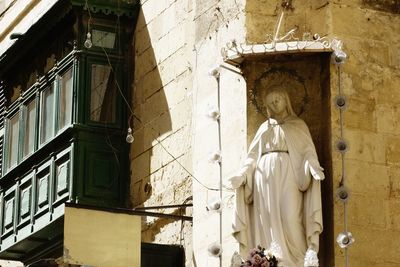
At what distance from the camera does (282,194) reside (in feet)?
55.3

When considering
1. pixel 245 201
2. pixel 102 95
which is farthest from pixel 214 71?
pixel 102 95

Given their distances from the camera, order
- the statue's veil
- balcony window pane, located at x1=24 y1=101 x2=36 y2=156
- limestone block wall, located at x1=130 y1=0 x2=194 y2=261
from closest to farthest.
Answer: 1. the statue's veil
2. limestone block wall, located at x1=130 y1=0 x2=194 y2=261
3. balcony window pane, located at x1=24 y1=101 x2=36 y2=156

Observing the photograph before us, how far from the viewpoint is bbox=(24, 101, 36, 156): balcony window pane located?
875 inches

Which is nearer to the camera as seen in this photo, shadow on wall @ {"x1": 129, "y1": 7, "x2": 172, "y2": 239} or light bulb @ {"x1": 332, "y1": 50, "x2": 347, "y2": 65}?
light bulb @ {"x1": 332, "y1": 50, "x2": 347, "y2": 65}

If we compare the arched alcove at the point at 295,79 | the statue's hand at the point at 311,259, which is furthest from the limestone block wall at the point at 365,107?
the statue's hand at the point at 311,259

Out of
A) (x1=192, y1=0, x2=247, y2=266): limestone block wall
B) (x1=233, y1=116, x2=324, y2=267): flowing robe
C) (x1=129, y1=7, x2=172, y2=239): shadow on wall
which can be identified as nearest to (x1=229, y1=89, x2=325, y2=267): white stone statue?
(x1=233, y1=116, x2=324, y2=267): flowing robe

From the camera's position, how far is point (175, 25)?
67.8 feet

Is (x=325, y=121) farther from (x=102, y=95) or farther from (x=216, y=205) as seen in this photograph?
(x=102, y=95)

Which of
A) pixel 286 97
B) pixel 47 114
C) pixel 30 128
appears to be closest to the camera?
pixel 286 97

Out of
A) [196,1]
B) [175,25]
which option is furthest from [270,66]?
[175,25]

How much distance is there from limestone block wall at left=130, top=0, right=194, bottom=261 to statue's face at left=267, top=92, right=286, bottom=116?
2497 mm

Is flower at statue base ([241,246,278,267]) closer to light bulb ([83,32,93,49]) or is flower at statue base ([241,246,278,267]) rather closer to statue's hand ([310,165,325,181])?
statue's hand ([310,165,325,181])

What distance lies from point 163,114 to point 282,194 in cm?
393

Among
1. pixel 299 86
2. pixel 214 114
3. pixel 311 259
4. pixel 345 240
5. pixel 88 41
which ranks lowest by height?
pixel 311 259
